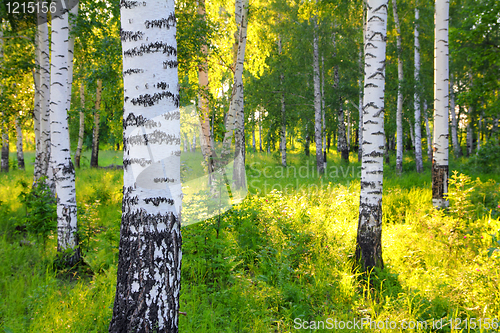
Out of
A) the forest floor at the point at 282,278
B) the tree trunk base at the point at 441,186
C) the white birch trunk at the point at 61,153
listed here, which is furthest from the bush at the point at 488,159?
the white birch trunk at the point at 61,153

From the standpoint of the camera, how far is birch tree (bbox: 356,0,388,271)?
3.82 metres

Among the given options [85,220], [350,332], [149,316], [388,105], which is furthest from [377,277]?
[388,105]

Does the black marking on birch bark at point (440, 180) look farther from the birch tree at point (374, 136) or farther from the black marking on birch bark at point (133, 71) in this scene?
the black marking on birch bark at point (133, 71)

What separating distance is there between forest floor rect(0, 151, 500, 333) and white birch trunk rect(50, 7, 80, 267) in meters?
0.22

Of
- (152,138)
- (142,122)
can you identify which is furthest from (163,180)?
(142,122)

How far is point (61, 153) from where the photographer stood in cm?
421

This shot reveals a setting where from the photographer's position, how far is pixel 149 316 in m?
2.08

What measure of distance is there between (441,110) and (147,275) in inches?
255

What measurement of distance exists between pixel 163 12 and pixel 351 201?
604cm

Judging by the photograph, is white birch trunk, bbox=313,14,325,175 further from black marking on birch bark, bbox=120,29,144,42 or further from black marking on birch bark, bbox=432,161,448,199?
black marking on birch bark, bbox=120,29,144,42

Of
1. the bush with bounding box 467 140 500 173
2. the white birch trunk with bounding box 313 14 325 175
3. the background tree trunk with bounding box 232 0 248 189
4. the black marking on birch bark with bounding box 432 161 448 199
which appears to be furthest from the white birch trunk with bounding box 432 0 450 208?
the white birch trunk with bounding box 313 14 325 175

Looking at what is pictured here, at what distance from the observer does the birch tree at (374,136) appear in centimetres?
382

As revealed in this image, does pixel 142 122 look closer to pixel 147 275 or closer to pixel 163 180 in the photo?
pixel 163 180

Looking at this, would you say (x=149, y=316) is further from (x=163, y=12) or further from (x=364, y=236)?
(x=364, y=236)
